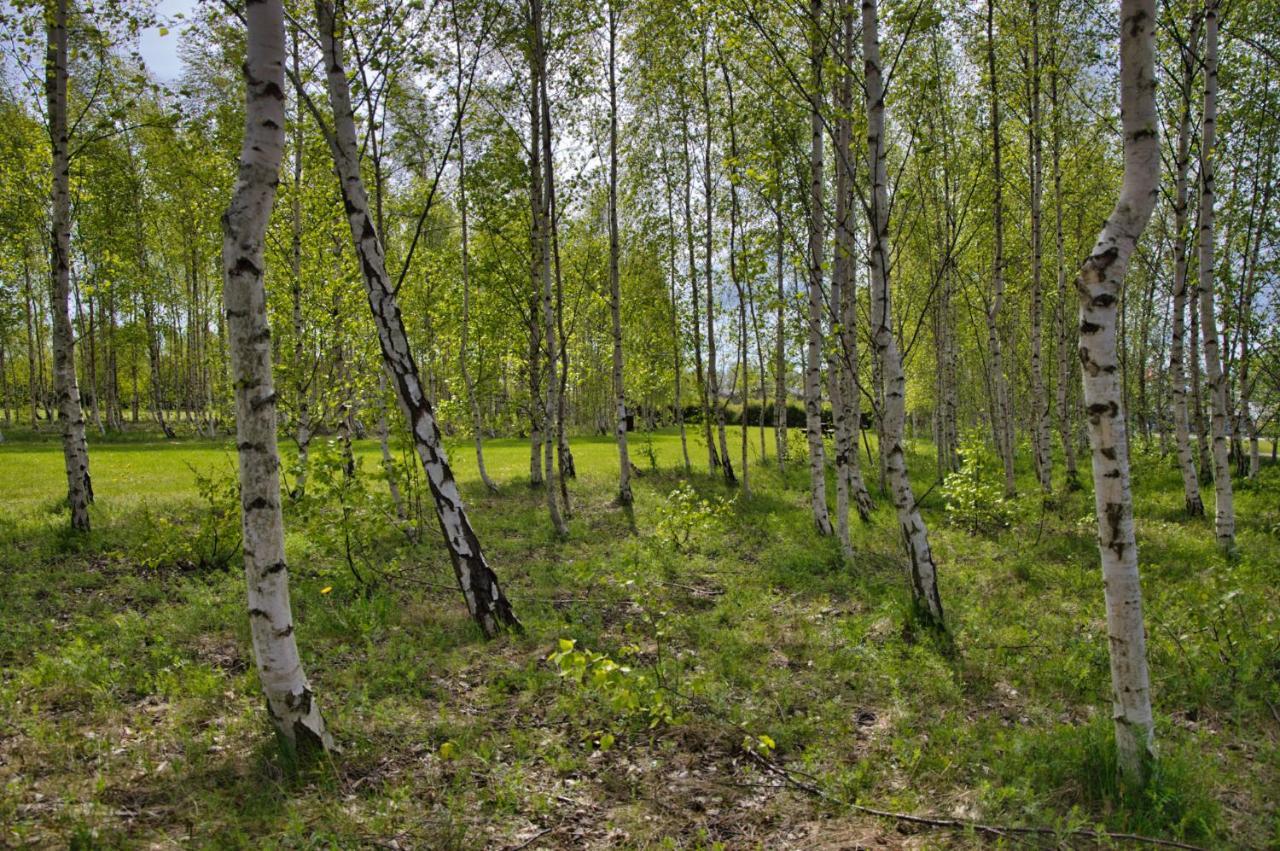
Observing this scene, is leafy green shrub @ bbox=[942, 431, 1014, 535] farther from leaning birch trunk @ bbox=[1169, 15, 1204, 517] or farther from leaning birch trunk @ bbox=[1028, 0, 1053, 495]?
leaning birch trunk @ bbox=[1169, 15, 1204, 517]

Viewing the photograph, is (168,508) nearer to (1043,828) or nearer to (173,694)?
(173,694)

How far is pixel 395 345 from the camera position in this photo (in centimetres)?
666

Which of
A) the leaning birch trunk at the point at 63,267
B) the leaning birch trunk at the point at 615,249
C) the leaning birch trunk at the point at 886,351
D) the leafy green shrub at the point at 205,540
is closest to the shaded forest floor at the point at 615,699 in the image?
the leafy green shrub at the point at 205,540

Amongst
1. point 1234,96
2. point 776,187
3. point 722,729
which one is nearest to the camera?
point 722,729

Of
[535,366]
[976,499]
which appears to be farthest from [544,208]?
[976,499]

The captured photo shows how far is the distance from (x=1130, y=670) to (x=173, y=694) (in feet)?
22.6

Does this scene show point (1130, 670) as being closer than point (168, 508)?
Yes

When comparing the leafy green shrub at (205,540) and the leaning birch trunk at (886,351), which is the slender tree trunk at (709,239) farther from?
the leafy green shrub at (205,540)

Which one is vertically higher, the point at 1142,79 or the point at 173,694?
the point at 1142,79

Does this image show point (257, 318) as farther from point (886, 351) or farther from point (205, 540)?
point (205, 540)

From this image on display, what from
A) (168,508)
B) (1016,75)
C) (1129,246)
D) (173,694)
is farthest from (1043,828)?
(168,508)

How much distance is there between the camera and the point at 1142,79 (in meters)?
3.85

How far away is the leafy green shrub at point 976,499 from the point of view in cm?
1129

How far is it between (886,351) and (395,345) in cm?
484
